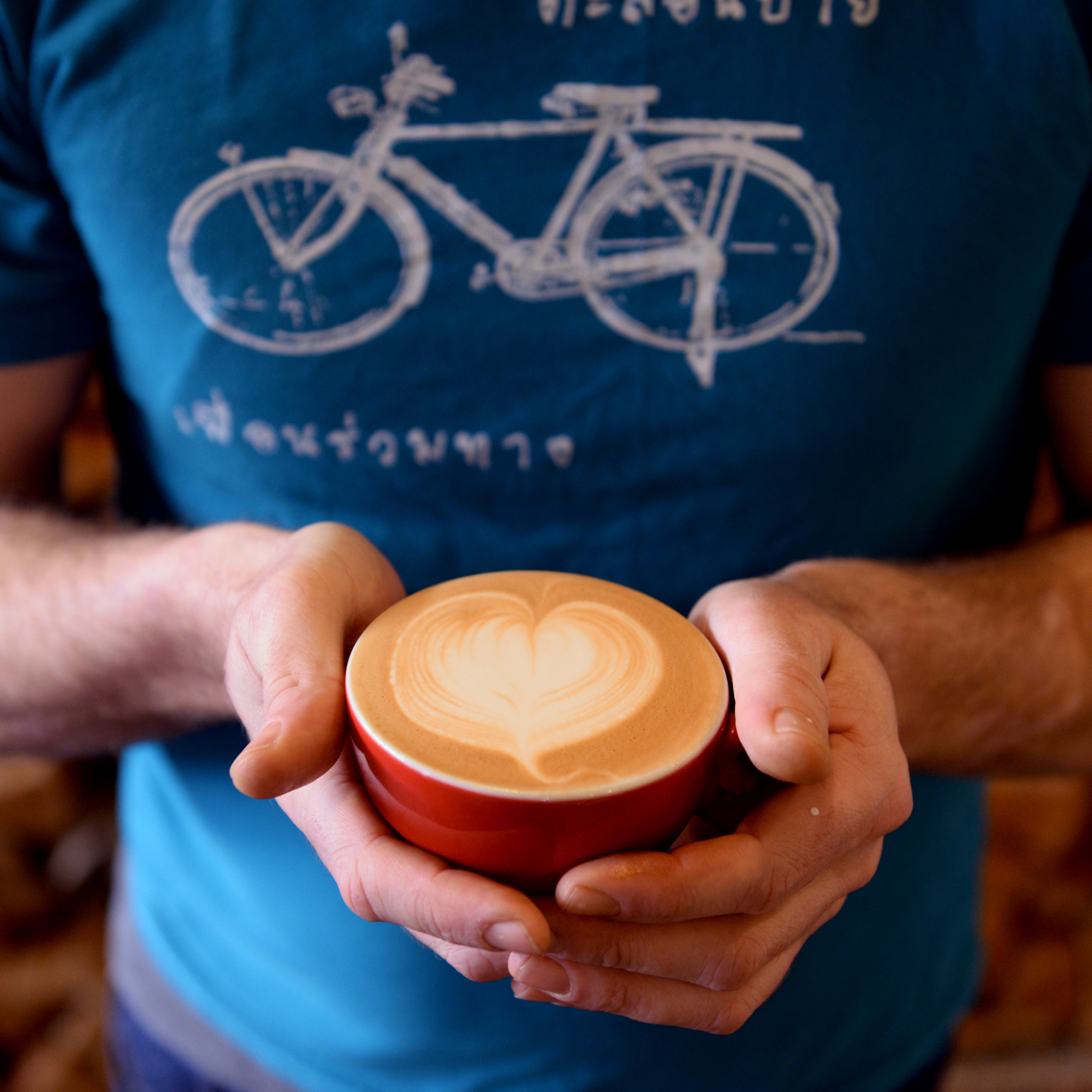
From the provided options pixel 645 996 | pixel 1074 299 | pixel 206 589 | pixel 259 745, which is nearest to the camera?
pixel 259 745

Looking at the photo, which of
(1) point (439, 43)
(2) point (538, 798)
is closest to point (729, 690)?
(2) point (538, 798)

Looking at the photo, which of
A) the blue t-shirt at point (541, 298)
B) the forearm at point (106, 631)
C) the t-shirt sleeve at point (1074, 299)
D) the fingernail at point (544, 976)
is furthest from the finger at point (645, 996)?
the t-shirt sleeve at point (1074, 299)

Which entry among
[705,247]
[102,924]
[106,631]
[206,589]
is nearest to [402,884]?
[206,589]

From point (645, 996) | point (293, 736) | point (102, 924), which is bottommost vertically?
point (102, 924)

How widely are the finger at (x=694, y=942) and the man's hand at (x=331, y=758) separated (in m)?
0.05

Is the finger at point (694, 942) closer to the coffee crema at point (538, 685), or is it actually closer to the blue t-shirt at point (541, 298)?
the coffee crema at point (538, 685)

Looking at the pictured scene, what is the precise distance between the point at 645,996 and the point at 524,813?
8.2 inches

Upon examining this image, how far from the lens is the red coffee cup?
63 cm

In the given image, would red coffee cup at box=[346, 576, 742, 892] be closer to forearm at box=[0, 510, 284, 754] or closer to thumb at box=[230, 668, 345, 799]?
thumb at box=[230, 668, 345, 799]

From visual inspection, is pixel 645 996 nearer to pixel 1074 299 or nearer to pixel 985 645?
pixel 985 645

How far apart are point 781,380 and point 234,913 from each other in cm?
91

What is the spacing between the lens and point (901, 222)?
3.11 feet

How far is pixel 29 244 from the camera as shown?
0.98 m

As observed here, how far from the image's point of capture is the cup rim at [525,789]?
62 centimetres
